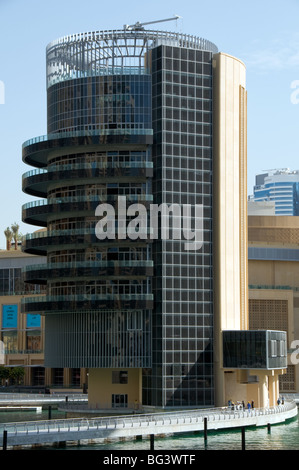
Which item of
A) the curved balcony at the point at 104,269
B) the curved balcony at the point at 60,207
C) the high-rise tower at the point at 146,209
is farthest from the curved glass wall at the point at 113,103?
the curved balcony at the point at 104,269

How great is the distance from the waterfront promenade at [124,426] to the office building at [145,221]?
33.8ft

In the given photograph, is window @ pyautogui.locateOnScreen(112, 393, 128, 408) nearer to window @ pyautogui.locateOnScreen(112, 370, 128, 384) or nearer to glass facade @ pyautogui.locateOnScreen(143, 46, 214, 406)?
window @ pyautogui.locateOnScreen(112, 370, 128, 384)

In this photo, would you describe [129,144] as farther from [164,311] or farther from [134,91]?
[164,311]

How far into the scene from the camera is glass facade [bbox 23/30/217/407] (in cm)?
12006

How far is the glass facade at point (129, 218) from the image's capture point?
120062mm

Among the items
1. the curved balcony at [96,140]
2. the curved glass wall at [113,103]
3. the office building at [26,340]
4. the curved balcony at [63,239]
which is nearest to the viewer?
the curved balcony at [63,239]

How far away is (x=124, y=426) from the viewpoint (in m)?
97.7

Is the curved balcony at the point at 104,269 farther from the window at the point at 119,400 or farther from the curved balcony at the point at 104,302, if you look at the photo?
the window at the point at 119,400

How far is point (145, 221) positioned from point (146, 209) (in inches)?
58.3

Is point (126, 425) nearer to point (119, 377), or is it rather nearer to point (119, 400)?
point (119, 400)

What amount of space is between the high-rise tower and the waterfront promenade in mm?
10513

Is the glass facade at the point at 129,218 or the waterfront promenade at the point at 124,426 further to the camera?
the glass facade at the point at 129,218
